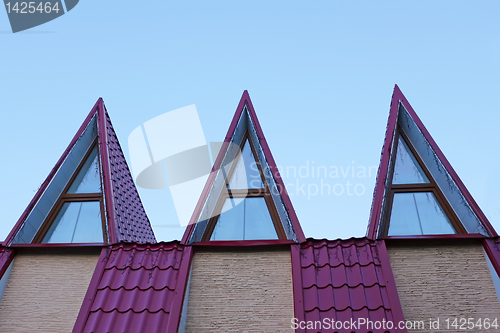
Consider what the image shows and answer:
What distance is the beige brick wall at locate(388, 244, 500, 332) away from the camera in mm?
5164

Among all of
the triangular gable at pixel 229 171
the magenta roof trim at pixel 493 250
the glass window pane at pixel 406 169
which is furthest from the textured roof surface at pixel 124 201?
the magenta roof trim at pixel 493 250

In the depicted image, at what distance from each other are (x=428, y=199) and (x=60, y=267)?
18.5 ft

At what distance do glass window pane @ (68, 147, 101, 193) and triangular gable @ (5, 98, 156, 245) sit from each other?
0.05 ft

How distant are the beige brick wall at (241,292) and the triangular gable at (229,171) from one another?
460 mm

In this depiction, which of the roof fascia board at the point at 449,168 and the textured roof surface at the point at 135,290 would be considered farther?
the roof fascia board at the point at 449,168

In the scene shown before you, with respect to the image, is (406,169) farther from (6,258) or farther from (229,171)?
(6,258)

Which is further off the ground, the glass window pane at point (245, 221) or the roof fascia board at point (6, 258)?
the glass window pane at point (245, 221)

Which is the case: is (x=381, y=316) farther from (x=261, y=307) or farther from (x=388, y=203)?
(x=388, y=203)

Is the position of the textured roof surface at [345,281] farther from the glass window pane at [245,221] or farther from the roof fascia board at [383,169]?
the glass window pane at [245,221]

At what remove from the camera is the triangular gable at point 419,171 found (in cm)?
599

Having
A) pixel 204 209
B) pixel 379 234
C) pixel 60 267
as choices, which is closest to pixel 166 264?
pixel 204 209

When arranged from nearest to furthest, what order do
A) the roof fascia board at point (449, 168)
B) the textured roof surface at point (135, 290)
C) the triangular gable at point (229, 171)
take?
the textured roof surface at point (135, 290), the roof fascia board at point (449, 168), the triangular gable at point (229, 171)

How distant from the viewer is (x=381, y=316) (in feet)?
16.0

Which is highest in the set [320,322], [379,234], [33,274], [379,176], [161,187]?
[161,187]
